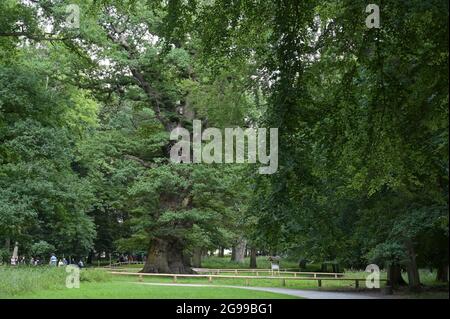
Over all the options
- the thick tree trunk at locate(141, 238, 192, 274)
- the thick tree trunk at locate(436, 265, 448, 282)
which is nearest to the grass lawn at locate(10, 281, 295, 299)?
the thick tree trunk at locate(436, 265, 448, 282)

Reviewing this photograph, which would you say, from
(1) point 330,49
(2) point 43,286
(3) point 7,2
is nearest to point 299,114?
(1) point 330,49

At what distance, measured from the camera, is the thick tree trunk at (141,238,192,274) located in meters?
27.9

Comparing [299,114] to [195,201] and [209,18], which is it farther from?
[195,201]

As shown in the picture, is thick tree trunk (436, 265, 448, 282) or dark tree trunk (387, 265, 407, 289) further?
thick tree trunk (436, 265, 448, 282)

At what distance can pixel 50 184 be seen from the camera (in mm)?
18391

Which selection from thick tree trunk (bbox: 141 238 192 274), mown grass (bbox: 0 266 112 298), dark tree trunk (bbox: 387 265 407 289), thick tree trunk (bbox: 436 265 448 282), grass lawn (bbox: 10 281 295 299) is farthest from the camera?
thick tree trunk (bbox: 141 238 192 274)

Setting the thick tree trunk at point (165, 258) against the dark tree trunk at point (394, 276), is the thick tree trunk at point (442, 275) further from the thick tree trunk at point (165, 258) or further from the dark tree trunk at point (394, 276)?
the thick tree trunk at point (165, 258)

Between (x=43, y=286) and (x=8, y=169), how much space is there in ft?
15.5

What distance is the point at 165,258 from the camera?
2822cm

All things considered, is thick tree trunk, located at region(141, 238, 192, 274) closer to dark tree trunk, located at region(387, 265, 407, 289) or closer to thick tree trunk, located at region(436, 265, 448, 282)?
dark tree trunk, located at region(387, 265, 407, 289)

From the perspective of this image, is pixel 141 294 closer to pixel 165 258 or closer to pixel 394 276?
pixel 394 276

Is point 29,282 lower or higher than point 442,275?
higher

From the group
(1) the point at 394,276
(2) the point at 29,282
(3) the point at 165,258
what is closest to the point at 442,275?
(1) the point at 394,276

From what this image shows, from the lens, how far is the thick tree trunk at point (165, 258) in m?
27.9
